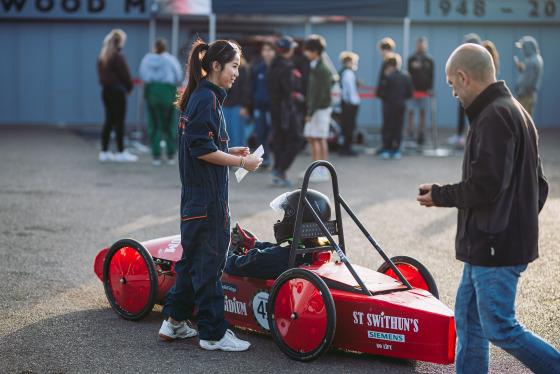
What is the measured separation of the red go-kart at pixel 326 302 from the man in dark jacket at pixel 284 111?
5.82m

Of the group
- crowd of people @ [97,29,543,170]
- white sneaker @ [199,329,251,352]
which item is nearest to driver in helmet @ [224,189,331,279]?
white sneaker @ [199,329,251,352]

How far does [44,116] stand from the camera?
21703 millimetres

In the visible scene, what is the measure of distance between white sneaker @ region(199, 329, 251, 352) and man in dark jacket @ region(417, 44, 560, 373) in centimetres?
149

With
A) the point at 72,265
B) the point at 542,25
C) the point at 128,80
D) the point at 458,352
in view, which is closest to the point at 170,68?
the point at 128,80

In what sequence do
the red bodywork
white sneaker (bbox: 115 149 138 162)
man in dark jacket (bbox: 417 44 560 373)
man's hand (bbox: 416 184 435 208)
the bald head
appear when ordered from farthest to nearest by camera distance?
white sneaker (bbox: 115 149 138 162) → the red bodywork → man's hand (bbox: 416 184 435 208) → the bald head → man in dark jacket (bbox: 417 44 560 373)

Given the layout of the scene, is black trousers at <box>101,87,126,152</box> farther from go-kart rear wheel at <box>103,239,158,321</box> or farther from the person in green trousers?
go-kart rear wheel at <box>103,239,158,321</box>

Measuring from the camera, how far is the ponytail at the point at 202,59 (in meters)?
4.28

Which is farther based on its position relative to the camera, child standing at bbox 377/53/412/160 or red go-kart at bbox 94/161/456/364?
child standing at bbox 377/53/412/160

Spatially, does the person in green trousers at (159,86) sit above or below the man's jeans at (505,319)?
above

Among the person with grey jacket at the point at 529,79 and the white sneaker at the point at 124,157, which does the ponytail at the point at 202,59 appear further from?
the white sneaker at the point at 124,157

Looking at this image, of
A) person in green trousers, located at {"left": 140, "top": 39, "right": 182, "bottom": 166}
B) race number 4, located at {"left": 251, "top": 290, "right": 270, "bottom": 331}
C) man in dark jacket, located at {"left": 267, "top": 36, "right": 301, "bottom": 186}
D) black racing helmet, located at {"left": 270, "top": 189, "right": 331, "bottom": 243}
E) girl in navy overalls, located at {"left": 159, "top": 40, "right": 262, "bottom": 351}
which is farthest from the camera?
person in green trousers, located at {"left": 140, "top": 39, "right": 182, "bottom": 166}

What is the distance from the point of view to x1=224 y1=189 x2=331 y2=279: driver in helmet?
4512 mm

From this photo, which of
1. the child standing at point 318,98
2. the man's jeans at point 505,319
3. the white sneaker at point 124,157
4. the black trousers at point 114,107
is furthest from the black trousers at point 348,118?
the man's jeans at point 505,319

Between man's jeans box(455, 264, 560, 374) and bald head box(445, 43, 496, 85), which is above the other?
bald head box(445, 43, 496, 85)
